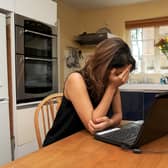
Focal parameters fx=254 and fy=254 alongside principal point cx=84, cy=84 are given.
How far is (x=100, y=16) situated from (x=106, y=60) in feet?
11.5

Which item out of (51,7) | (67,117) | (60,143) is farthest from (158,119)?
(51,7)

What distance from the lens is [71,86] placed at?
1.27 m

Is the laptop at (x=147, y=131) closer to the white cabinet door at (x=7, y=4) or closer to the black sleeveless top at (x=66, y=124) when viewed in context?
the black sleeveless top at (x=66, y=124)

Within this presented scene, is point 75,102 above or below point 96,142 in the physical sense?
above

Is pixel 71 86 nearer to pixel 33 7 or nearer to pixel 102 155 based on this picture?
pixel 102 155

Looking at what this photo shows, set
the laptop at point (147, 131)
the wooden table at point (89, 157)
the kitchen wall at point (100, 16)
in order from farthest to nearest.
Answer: the kitchen wall at point (100, 16)
the laptop at point (147, 131)
the wooden table at point (89, 157)

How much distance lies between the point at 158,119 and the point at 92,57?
50cm

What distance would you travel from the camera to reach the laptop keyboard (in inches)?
38.4

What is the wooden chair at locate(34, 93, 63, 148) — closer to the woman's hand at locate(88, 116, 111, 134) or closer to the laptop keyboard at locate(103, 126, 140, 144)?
the woman's hand at locate(88, 116, 111, 134)

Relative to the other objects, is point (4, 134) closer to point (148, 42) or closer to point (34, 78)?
point (34, 78)

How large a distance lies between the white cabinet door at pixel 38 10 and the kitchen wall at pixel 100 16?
1220mm

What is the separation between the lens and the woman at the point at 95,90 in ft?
3.91

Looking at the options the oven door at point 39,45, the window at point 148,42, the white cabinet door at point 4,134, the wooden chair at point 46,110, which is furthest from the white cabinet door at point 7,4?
the window at point 148,42

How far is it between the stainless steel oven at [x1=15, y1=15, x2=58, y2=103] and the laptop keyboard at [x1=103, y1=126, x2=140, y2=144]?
4.69 ft
